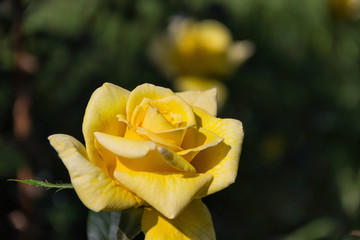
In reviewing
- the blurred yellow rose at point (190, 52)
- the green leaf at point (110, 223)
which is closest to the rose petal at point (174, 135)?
the green leaf at point (110, 223)

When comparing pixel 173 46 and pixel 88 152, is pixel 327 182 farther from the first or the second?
pixel 88 152

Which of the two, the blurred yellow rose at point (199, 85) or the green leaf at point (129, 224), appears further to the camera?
the blurred yellow rose at point (199, 85)

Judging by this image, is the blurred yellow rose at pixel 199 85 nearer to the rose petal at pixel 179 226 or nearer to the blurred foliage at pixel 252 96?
the blurred foliage at pixel 252 96

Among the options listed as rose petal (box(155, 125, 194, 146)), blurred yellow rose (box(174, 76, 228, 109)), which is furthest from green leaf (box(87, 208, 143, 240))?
blurred yellow rose (box(174, 76, 228, 109))

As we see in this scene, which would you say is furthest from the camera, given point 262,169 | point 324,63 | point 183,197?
point 324,63

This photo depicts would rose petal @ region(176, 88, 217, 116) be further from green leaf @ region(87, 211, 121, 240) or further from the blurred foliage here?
the blurred foliage

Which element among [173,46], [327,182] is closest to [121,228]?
[173,46]
